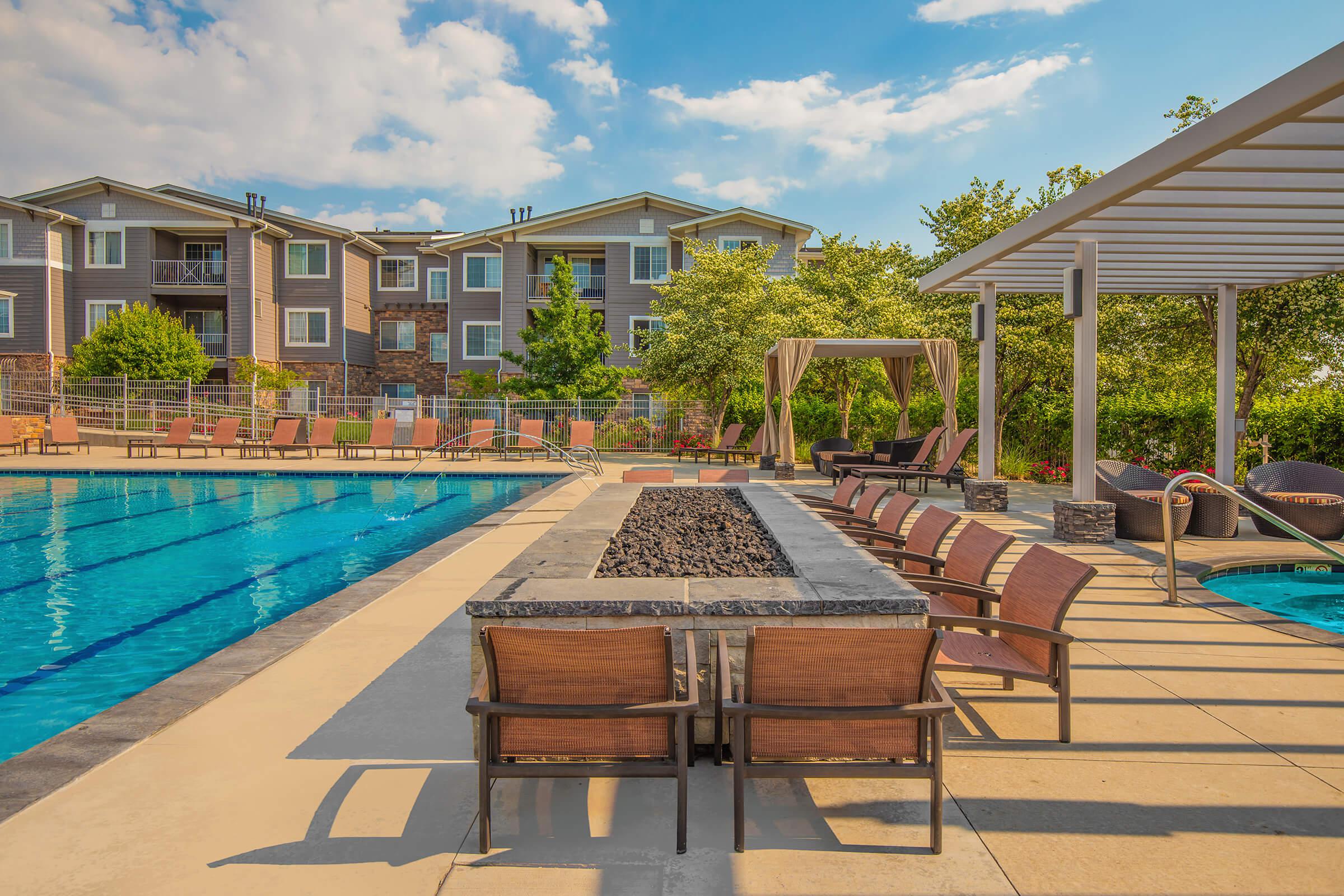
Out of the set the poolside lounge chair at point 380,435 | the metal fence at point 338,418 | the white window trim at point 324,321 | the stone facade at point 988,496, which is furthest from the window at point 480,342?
the stone facade at point 988,496

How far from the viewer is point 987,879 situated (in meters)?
2.23

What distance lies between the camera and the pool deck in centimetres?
224

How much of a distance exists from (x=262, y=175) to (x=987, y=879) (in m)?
50.5

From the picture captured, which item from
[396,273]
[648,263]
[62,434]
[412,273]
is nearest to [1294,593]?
[648,263]

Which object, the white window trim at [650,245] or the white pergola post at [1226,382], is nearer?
the white pergola post at [1226,382]

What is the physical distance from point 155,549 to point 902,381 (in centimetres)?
1351

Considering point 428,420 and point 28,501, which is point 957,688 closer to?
point 28,501

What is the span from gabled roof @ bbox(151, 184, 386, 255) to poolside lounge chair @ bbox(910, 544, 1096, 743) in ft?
99.3

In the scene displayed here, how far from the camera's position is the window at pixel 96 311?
2812cm

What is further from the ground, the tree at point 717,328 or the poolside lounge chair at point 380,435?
the tree at point 717,328

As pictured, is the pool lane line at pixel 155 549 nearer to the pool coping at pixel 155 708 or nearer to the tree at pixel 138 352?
the pool coping at pixel 155 708

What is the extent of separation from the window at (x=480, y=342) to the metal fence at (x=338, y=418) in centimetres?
528

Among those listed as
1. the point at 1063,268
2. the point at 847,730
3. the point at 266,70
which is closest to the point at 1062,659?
the point at 847,730

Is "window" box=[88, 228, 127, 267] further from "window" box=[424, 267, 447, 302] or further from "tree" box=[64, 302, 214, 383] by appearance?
"window" box=[424, 267, 447, 302]
